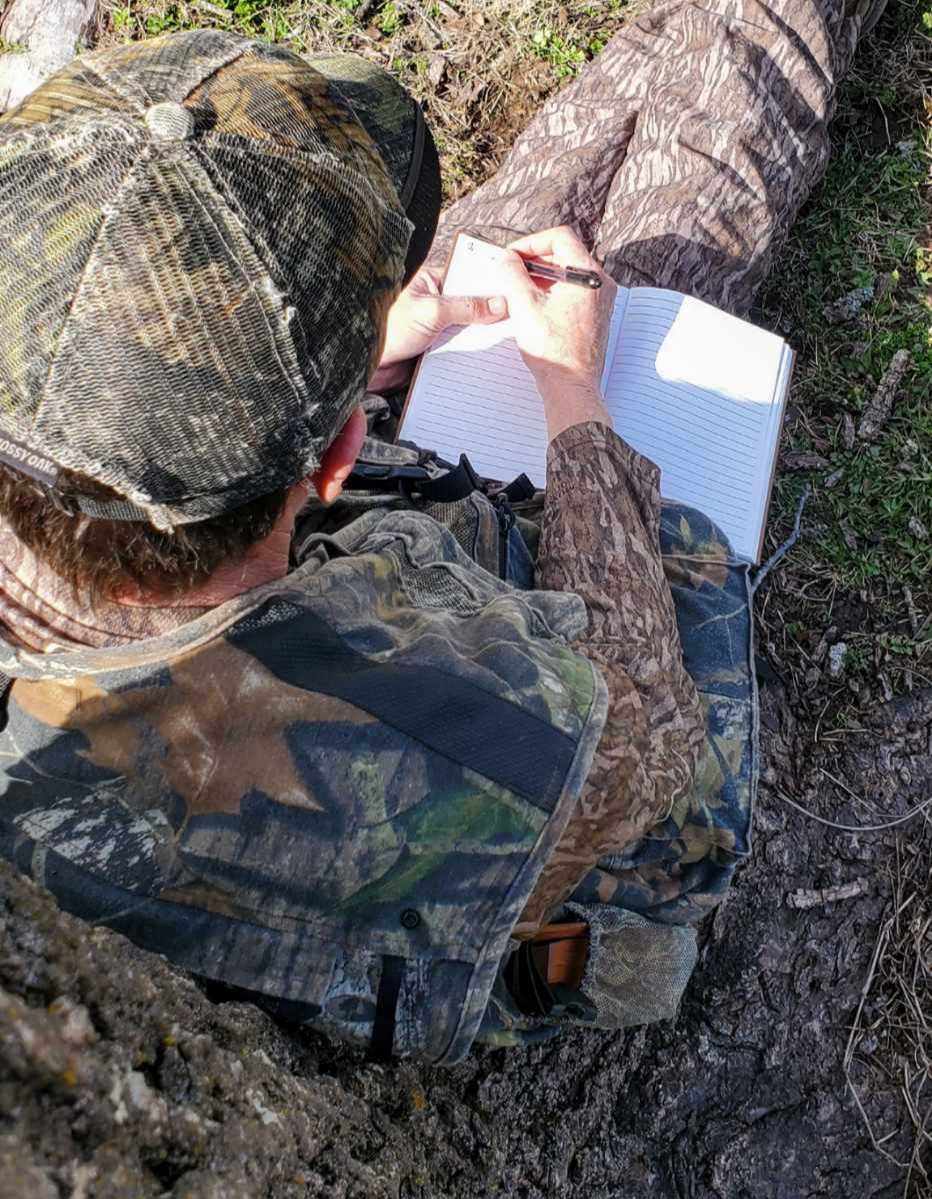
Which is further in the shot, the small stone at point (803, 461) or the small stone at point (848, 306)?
the small stone at point (848, 306)

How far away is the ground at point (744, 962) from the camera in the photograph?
988 millimetres

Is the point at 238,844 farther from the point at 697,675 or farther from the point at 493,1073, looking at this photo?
the point at 697,675

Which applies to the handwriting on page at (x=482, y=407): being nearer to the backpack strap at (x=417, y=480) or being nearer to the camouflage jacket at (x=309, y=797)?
the backpack strap at (x=417, y=480)

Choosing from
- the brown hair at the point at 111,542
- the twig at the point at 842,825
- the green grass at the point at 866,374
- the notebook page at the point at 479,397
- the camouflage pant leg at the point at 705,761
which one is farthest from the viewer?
the green grass at the point at 866,374

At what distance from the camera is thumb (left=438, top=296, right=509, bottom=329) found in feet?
8.05

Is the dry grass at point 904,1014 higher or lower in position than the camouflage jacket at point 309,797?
lower

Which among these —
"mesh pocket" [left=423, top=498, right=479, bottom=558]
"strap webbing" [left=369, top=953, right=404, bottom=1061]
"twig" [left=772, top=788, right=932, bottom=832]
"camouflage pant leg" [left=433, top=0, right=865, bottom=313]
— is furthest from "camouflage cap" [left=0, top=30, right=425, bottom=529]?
"twig" [left=772, top=788, right=932, bottom=832]

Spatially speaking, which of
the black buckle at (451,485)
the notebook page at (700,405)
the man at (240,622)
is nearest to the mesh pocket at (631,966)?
the man at (240,622)

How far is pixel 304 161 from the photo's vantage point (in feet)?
4.00

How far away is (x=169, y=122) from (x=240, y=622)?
0.60m

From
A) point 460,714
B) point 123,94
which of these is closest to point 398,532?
point 460,714

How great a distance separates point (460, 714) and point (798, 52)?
7.99ft

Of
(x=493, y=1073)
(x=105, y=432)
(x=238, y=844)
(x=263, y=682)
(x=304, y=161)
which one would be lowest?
(x=493, y=1073)

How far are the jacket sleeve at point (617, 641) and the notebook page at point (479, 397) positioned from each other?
33 centimetres
